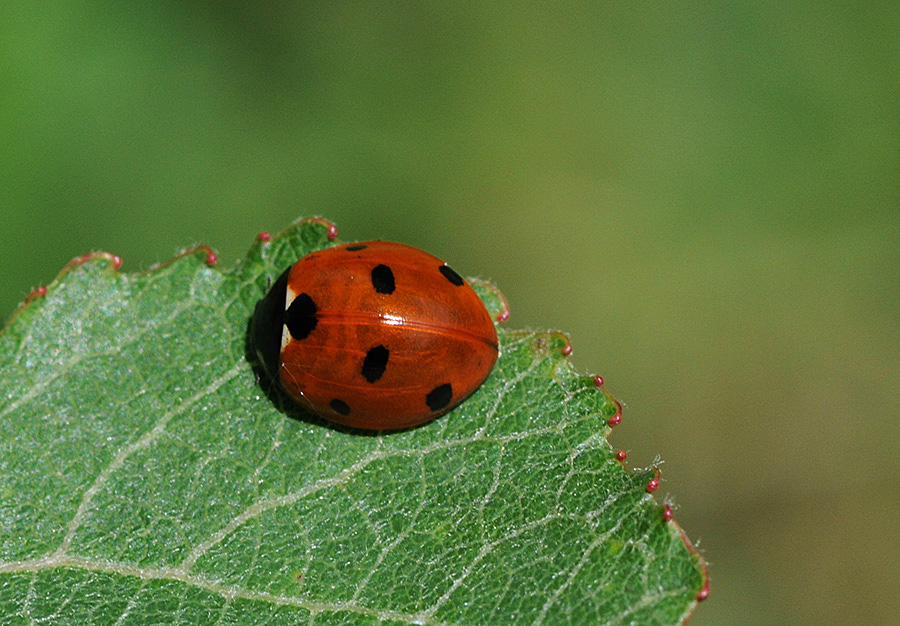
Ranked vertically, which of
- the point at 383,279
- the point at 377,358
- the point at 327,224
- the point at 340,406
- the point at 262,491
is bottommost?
the point at 262,491

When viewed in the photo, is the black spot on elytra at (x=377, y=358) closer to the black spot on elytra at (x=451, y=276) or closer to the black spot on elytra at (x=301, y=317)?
the black spot on elytra at (x=301, y=317)

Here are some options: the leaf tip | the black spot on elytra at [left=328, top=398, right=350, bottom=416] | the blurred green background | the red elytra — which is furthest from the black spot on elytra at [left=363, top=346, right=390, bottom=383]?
the blurred green background

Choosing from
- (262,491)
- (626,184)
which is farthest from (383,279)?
(626,184)

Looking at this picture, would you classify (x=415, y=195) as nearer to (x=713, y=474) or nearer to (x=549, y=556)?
(x=713, y=474)

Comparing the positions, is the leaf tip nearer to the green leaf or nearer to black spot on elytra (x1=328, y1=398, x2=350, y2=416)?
the green leaf

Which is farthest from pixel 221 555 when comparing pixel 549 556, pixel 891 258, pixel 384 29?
pixel 891 258

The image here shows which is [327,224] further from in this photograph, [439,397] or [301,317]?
[439,397]

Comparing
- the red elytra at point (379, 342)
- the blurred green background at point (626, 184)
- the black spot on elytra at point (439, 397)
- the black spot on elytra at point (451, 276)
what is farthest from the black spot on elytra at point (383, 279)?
the blurred green background at point (626, 184)
